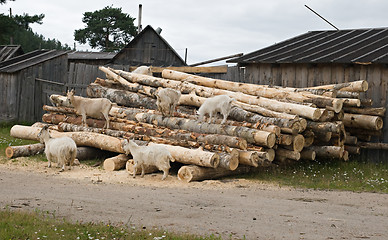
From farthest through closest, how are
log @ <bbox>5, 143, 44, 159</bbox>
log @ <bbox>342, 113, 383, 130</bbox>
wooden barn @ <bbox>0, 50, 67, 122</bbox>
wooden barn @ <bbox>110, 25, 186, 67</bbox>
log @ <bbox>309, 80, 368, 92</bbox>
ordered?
wooden barn @ <bbox>110, 25, 186, 67</bbox> → wooden barn @ <bbox>0, 50, 67, 122</bbox> → log @ <bbox>309, 80, 368, 92</bbox> → log @ <bbox>342, 113, 383, 130</bbox> → log @ <bbox>5, 143, 44, 159</bbox>

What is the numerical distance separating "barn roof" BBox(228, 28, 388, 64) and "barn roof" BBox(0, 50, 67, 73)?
9.19 m

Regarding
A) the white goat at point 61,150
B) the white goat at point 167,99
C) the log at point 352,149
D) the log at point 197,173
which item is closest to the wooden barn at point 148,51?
the white goat at point 167,99

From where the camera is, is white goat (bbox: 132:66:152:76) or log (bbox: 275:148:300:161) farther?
white goat (bbox: 132:66:152:76)

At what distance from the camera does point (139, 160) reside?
12773 millimetres

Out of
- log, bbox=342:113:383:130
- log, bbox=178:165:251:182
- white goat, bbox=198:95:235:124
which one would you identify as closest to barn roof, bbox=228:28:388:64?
log, bbox=342:113:383:130

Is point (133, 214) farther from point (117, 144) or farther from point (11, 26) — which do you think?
point (11, 26)

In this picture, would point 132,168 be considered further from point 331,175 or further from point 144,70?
point 144,70

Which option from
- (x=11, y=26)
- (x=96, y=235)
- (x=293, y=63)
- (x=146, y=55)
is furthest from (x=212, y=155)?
(x=146, y=55)

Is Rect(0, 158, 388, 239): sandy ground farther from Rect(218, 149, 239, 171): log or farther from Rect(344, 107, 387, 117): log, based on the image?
Rect(344, 107, 387, 117): log

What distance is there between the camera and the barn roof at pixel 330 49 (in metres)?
16.5

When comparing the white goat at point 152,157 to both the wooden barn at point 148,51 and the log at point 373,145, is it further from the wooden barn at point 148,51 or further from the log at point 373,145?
the wooden barn at point 148,51

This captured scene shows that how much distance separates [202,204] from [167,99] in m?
5.59

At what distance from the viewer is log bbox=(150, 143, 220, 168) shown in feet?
40.4

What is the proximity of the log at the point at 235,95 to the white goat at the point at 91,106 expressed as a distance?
248 centimetres
